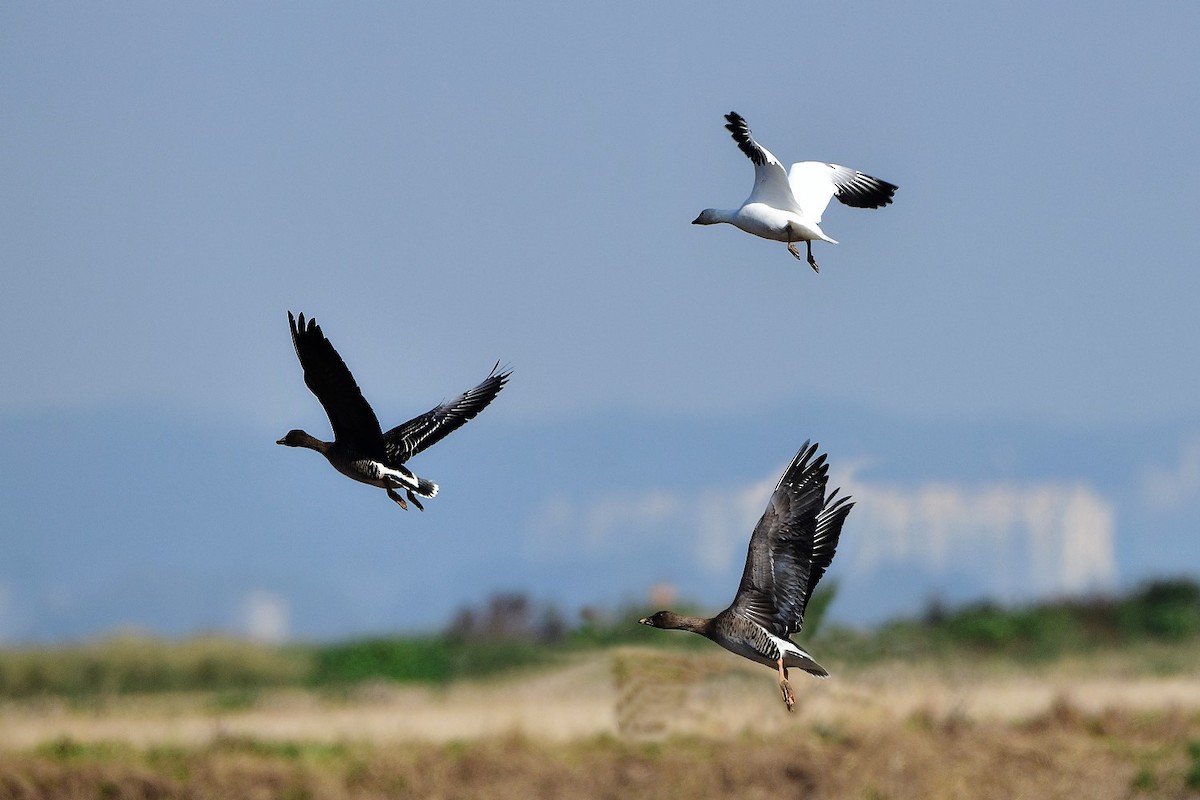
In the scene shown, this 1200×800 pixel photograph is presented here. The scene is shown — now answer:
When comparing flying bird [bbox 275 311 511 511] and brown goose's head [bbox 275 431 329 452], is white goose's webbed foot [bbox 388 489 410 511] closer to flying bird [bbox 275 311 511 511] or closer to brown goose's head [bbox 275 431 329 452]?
flying bird [bbox 275 311 511 511]

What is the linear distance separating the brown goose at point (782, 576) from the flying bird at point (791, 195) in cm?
171

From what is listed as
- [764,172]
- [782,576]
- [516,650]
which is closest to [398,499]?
[782,576]

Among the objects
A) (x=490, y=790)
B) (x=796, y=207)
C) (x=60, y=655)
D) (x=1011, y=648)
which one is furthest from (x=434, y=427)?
(x=1011, y=648)

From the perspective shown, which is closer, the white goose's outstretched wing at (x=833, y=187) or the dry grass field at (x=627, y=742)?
the white goose's outstretched wing at (x=833, y=187)

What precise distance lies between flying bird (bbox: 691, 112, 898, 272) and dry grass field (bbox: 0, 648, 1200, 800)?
57.2 ft

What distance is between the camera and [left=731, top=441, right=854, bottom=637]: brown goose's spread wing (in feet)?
43.7

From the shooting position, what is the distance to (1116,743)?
35.9 meters

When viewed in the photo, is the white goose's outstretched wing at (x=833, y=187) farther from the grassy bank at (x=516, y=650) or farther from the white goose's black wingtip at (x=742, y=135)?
the grassy bank at (x=516, y=650)

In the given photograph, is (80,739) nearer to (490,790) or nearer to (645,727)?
(490,790)

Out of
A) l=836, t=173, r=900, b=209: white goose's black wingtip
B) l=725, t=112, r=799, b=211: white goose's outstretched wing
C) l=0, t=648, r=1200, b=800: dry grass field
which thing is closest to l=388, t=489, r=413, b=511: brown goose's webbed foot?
l=725, t=112, r=799, b=211: white goose's outstretched wing

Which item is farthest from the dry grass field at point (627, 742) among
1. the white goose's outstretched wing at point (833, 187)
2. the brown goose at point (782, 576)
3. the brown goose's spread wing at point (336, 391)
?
the brown goose at point (782, 576)

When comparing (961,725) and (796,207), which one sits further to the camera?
(961,725)

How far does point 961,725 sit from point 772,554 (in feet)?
78.1

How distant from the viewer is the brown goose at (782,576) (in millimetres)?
13148
